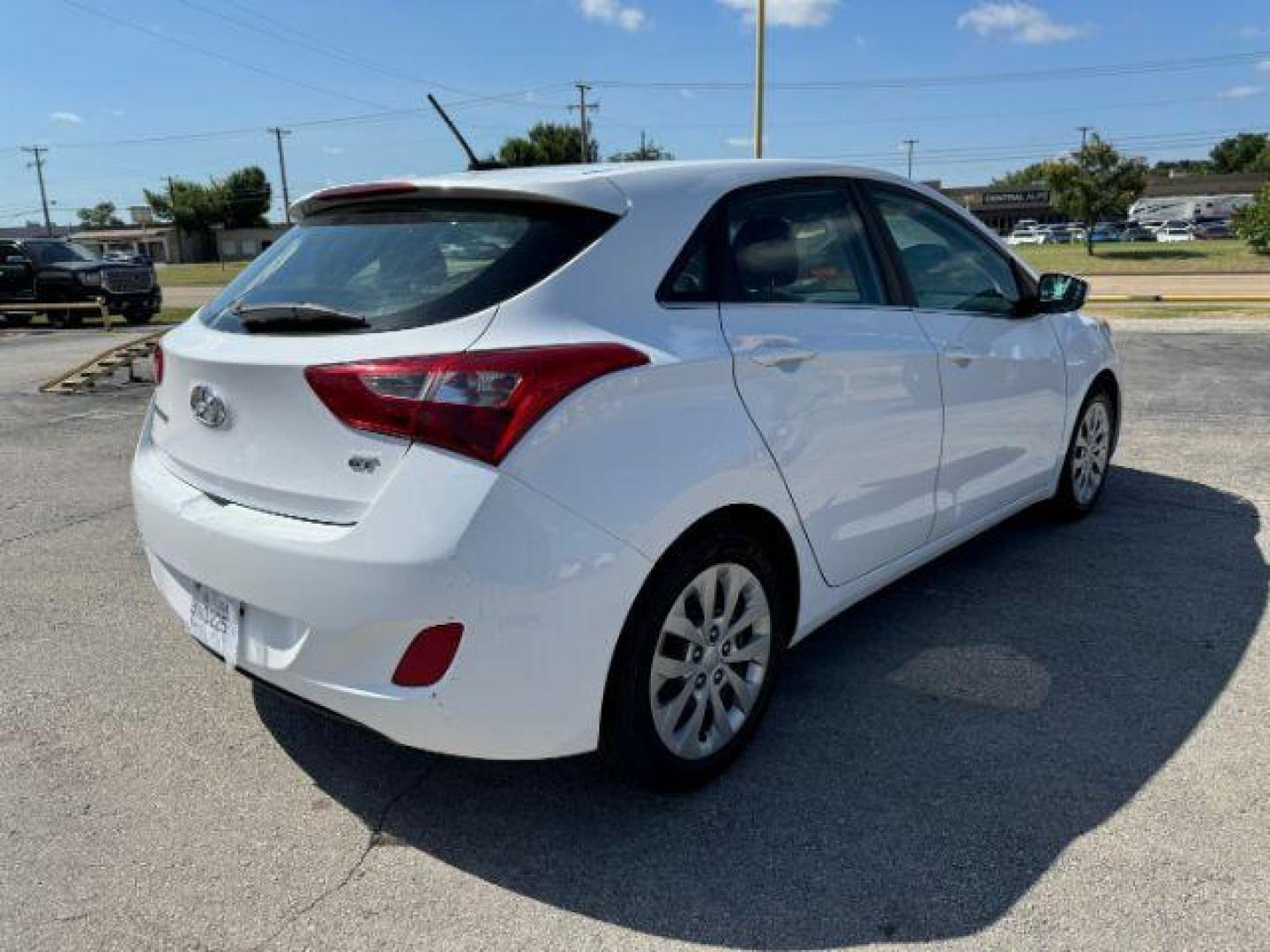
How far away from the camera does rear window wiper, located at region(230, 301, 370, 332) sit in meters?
2.49

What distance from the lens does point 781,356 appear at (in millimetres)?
2867

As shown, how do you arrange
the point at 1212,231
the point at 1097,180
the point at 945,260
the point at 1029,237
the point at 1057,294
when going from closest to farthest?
the point at 945,260 → the point at 1057,294 → the point at 1097,180 → the point at 1212,231 → the point at 1029,237

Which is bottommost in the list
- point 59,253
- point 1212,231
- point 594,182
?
point 1212,231

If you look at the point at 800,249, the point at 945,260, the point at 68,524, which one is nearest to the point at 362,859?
the point at 800,249

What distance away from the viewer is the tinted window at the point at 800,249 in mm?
2926

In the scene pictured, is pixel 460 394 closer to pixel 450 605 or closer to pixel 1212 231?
pixel 450 605

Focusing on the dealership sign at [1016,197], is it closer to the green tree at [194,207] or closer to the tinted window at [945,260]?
the green tree at [194,207]

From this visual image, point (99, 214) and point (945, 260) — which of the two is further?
point (99, 214)

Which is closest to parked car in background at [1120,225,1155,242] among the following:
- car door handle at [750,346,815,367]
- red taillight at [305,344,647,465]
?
car door handle at [750,346,815,367]

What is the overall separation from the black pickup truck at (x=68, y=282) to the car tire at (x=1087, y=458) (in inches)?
821

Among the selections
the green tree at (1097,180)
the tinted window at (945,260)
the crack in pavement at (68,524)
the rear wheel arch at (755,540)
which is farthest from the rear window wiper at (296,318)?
the green tree at (1097,180)

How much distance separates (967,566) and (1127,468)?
2384 mm

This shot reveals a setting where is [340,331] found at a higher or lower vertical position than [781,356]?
higher

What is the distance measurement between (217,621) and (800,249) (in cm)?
203
